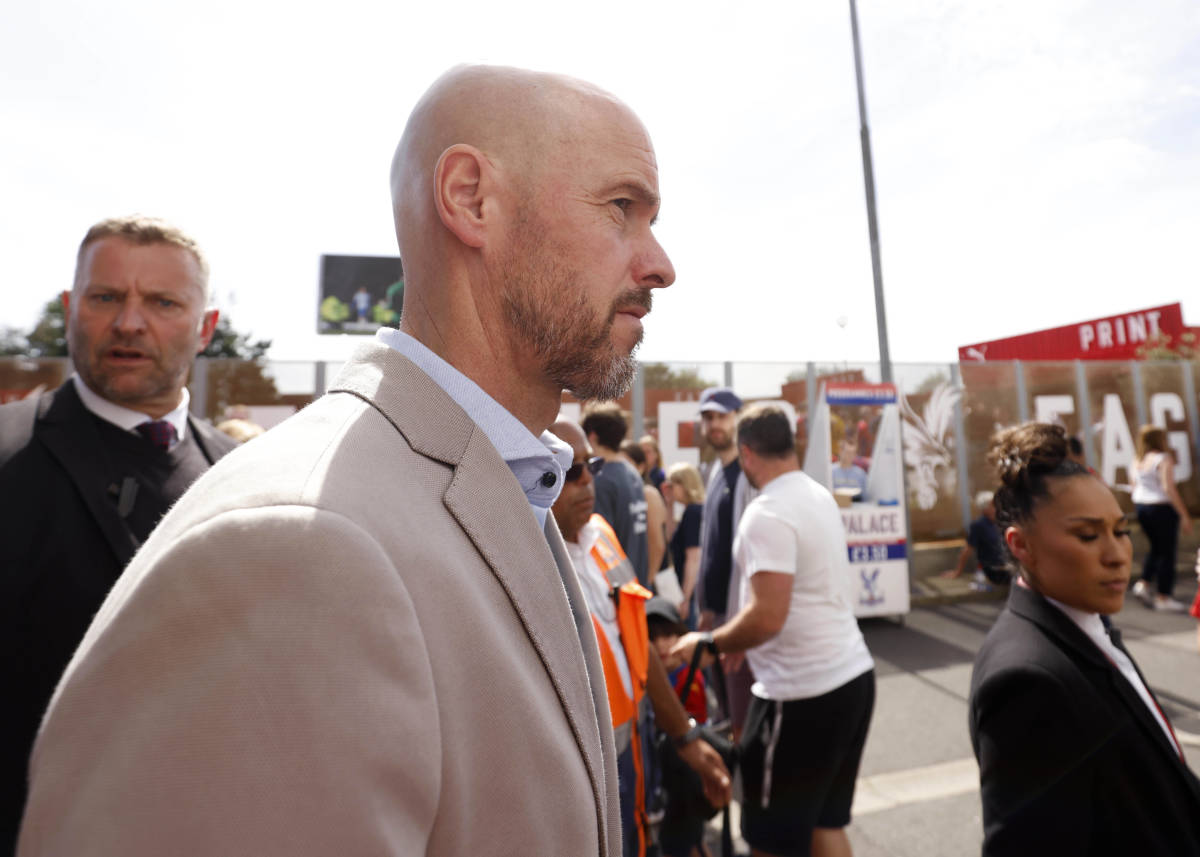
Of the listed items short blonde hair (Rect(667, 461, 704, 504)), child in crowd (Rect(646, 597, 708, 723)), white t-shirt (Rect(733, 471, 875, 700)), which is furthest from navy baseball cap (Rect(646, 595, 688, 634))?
short blonde hair (Rect(667, 461, 704, 504))

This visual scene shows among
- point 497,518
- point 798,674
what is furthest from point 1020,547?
point 497,518

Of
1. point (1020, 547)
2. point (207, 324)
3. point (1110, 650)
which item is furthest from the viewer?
point (207, 324)

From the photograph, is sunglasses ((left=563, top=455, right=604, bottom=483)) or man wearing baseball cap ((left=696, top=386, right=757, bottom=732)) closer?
sunglasses ((left=563, top=455, right=604, bottom=483))

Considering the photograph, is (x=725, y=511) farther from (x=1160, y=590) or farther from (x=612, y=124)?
(x=1160, y=590)

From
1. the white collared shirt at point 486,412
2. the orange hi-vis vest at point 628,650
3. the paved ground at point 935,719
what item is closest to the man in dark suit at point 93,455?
the white collared shirt at point 486,412

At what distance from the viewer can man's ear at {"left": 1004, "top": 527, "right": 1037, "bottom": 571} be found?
2195mm

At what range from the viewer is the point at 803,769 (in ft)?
9.62

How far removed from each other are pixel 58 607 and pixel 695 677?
2532 millimetres

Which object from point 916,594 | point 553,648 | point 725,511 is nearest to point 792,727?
point 725,511

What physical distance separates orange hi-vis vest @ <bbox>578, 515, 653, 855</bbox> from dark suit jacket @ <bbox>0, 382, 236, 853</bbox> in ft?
5.10

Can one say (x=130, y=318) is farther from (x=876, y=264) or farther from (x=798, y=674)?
(x=876, y=264)

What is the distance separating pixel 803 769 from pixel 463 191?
288cm

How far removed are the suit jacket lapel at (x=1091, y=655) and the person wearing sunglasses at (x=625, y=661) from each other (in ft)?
4.37

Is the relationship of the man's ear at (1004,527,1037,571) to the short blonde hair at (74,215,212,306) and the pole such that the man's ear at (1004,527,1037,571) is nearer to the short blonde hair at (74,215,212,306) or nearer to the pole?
the short blonde hair at (74,215,212,306)
